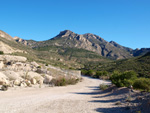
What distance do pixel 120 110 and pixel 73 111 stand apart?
254 cm

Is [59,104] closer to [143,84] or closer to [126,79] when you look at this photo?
[143,84]

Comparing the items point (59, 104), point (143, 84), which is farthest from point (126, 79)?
point (59, 104)

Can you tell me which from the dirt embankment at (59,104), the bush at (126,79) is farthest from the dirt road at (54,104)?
the bush at (126,79)

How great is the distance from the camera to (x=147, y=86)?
11.6 meters

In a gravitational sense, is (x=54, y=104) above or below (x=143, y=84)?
below

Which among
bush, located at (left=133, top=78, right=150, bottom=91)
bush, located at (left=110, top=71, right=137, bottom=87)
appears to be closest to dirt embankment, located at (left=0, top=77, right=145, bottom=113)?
bush, located at (left=133, top=78, right=150, bottom=91)

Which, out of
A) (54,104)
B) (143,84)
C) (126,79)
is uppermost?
(126,79)

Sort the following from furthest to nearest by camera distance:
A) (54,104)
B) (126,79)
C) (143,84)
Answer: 1. (126,79)
2. (143,84)
3. (54,104)

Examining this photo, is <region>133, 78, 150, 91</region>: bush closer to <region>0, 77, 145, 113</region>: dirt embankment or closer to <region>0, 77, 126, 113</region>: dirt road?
<region>0, 77, 145, 113</region>: dirt embankment

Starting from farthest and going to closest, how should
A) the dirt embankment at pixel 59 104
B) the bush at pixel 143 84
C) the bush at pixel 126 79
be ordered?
1. the bush at pixel 126 79
2. the bush at pixel 143 84
3. the dirt embankment at pixel 59 104

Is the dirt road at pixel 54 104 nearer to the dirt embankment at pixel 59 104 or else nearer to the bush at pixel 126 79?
the dirt embankment at pixel 59 104

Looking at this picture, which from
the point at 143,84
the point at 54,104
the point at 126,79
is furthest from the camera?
the point at 126,79

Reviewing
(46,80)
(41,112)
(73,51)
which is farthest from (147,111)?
(73,51)

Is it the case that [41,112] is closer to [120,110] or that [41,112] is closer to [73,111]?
[73,111]
